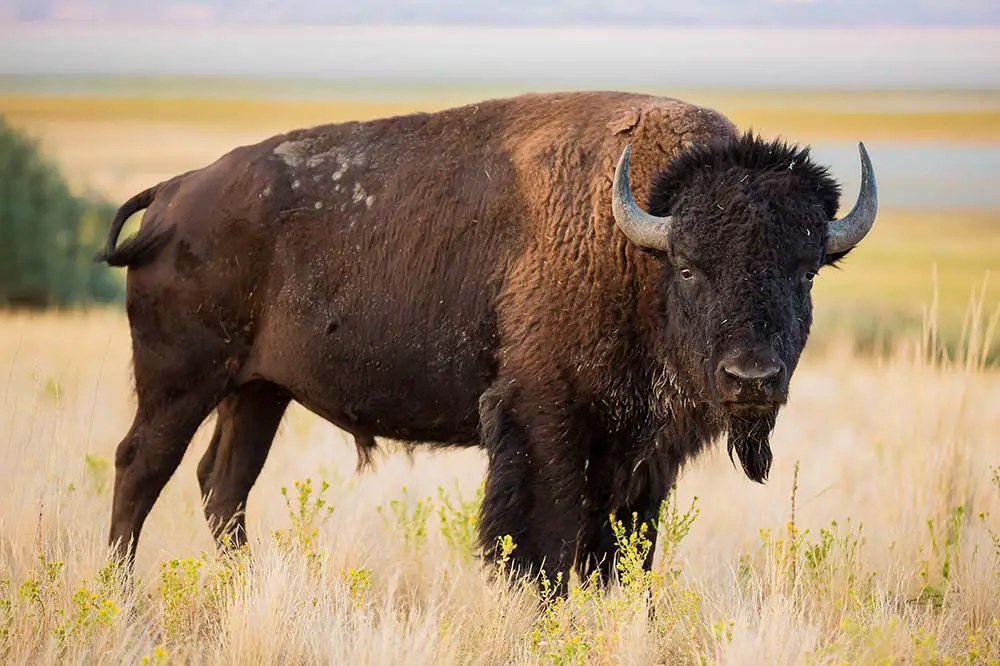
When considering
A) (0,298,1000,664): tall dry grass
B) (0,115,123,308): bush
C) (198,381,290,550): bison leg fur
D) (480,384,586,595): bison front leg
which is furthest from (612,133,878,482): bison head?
(0,115,123,308): bush

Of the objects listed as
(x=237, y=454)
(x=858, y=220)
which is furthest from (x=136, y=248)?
(x=858, y=220)

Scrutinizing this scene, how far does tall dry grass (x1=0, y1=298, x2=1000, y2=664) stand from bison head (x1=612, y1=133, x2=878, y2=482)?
927 millimetres

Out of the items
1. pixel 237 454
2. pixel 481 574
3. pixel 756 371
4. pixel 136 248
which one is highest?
pixel 136 248

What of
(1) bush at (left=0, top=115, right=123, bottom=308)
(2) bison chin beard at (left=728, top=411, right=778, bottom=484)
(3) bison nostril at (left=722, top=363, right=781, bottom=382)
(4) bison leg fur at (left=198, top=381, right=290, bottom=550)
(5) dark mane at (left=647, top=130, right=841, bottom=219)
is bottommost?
(1) bush at (left=0, top=115, right=123, bottom=308)

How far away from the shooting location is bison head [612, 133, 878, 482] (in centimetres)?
535

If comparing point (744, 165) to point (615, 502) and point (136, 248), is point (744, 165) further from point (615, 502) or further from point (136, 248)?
point (136, 248)

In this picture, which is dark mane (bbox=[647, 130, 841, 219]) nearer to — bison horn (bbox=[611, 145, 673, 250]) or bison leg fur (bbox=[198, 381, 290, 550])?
bison horn (bbox=[611, 145, 673, 250])

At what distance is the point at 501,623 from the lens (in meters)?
5.73

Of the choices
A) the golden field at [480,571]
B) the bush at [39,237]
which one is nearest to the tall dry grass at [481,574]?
the golden field at [480,571]

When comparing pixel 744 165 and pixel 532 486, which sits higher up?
pixel 744 165

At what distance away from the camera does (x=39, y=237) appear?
27.5 meters

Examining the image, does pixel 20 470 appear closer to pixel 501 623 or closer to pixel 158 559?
pixel 158 559

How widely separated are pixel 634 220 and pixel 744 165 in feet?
2.05

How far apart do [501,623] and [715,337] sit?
172 cm
